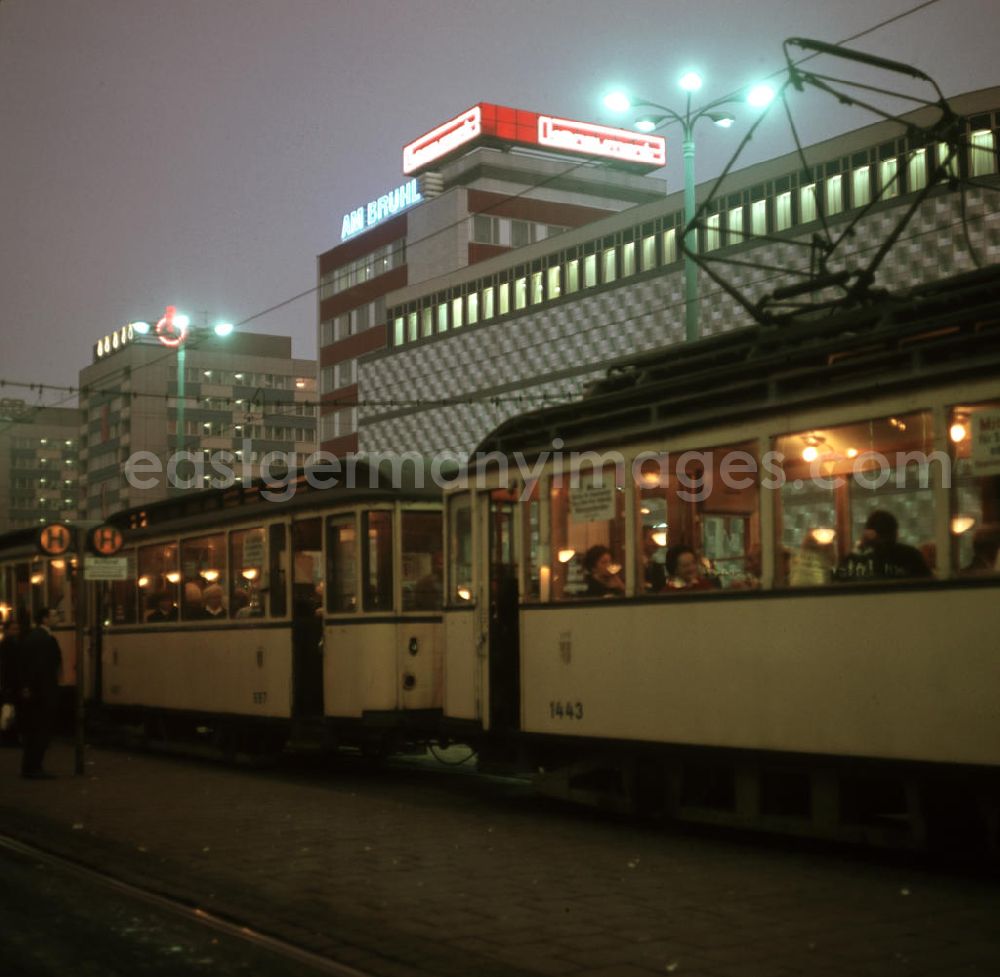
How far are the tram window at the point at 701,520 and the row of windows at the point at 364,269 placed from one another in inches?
2525

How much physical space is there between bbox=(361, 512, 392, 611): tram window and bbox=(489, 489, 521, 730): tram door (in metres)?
1.94

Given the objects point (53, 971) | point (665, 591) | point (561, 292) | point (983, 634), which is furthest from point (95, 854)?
point (561, 292)

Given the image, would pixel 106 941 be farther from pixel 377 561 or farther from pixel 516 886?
pixel 377 561

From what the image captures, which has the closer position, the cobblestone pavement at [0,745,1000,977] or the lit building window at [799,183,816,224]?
the cobblestone pavement at [0,745,1000,977]

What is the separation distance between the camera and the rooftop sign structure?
7238 cm

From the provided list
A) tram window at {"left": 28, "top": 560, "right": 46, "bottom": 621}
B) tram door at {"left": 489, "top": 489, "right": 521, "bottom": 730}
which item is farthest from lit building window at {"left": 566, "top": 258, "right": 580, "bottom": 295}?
tram door at {"left": 489, "top": 489, "right": 521, "bottom": 730}

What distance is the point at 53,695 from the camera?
15.6m

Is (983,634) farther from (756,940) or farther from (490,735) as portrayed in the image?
(490,735)

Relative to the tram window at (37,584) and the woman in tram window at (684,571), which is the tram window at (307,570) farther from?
the tram window at (37,584)

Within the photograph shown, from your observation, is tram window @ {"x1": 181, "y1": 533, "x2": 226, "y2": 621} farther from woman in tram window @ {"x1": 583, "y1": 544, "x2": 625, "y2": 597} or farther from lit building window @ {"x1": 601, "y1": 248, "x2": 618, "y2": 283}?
lit building window @ {"x1": 601, "y1": 248, "x2": 618, "y2": 283}

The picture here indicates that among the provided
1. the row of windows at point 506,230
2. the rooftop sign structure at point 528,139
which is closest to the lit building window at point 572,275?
the row of windows at point 506,230

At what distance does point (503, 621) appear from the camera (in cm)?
1238

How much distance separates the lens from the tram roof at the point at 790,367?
870 centimetres

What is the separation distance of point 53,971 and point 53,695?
30.4 feet
